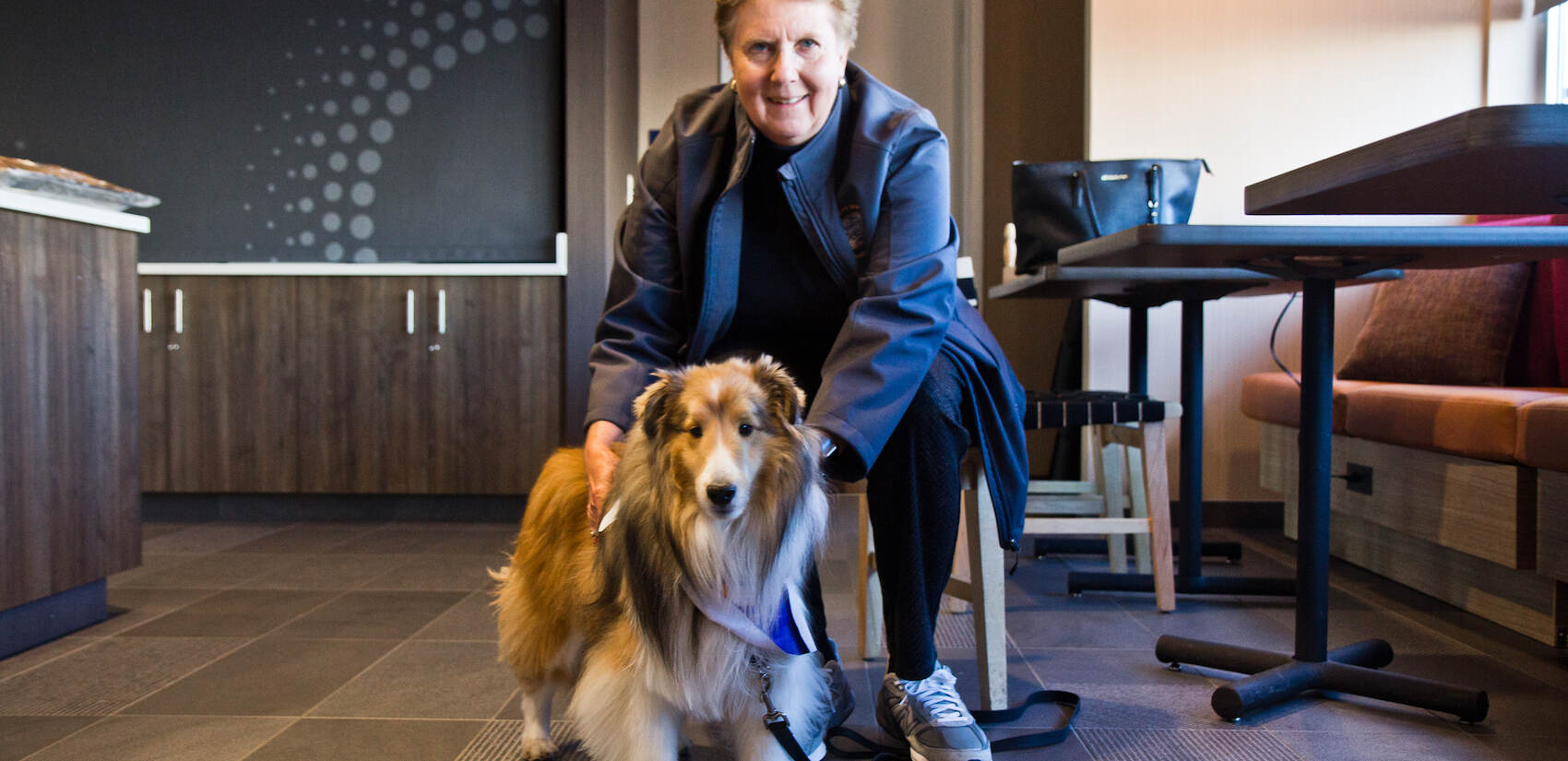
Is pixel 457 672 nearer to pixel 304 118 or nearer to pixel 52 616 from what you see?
pixel 52 616

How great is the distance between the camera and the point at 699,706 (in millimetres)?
1441

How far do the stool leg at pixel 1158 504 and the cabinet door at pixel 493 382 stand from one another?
102 inches

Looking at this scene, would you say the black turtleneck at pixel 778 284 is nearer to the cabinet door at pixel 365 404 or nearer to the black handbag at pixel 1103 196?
the black handbag at pixel 1103 196

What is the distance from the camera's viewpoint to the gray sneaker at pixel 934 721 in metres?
1.66

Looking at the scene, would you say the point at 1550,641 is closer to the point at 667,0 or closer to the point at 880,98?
the point at 880,98

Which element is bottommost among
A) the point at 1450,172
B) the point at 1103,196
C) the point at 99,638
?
the point at 99,638

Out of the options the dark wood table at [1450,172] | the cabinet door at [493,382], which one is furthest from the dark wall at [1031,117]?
the dark wood table at [1450,172]

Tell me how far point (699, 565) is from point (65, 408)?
78.5 inches

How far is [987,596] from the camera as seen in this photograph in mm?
2008

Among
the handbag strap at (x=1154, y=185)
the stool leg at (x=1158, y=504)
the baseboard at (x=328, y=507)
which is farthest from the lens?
the baseboard at (x=328, y=507)

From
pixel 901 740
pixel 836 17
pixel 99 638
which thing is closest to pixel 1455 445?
pixel 901 740

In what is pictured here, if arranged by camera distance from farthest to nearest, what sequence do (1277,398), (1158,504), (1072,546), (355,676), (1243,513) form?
(1243,513), (1072,546), (1277,398), (1158,504), (355,676)

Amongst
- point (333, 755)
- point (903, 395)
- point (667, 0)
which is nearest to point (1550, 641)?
point (903, 395)

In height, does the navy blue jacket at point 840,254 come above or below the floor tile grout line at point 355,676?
above
